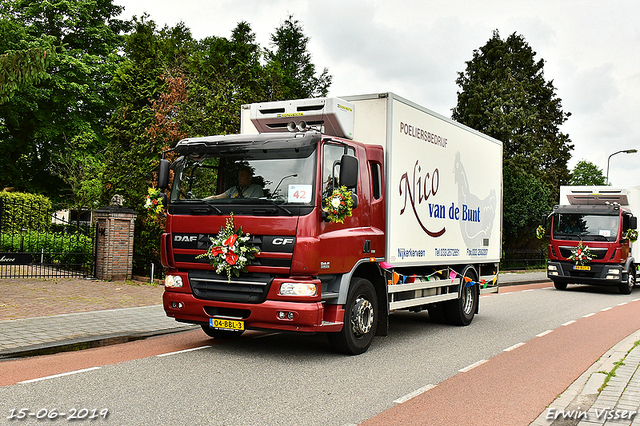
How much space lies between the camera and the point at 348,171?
703 centimetres

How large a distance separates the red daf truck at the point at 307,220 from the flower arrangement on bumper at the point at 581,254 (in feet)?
40.1

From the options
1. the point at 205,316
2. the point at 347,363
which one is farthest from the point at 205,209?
the point at 347,363

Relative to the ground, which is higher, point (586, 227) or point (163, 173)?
point (163, 173)

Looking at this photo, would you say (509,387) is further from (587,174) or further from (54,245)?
(587,174)

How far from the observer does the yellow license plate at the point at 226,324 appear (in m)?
7.04

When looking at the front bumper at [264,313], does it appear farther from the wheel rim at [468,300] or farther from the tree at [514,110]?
the tree at [514,110]

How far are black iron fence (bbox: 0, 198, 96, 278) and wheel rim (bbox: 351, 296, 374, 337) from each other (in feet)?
26.9

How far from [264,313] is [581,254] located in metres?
15.8

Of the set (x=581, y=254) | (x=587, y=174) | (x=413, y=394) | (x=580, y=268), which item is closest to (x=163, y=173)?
(x=413, y=394)

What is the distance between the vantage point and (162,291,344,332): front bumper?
22.2 feet

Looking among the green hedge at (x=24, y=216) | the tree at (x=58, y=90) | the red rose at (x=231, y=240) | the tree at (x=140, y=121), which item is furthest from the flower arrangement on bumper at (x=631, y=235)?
the tree at (x=58, y=90)

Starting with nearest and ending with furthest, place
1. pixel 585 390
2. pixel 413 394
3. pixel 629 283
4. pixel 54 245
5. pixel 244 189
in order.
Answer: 1. pixel 413 394
2. pixel 585 390
3. pixel 244 189
4. pixel 54 245
5. pixel 629 283

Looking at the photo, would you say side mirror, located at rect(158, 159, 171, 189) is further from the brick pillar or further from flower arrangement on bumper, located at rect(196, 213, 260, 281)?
the brick pillar

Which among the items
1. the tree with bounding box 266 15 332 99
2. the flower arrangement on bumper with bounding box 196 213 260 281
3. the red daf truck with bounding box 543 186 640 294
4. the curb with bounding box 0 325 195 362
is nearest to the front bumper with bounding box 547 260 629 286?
the red daf truck with bounding box 543 186 640 294
